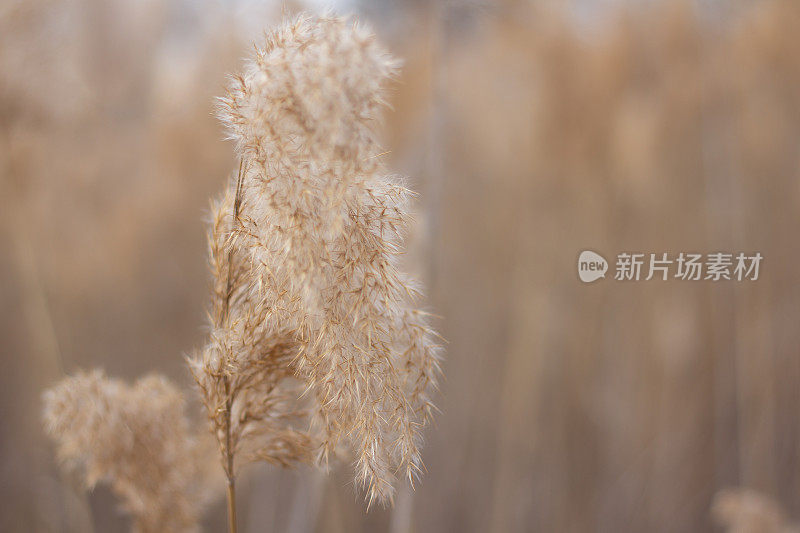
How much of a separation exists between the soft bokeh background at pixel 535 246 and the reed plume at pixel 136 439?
3.32 feet

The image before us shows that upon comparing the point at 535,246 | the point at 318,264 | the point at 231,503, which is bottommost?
the point at 231,503

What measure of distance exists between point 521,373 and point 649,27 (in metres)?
1.13

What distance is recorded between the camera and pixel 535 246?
83.4 inches

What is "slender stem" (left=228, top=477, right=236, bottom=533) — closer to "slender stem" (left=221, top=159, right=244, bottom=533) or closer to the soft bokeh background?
"slender stem" (left=221, top=159, right=244, bottom=533)

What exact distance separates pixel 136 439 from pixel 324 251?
0.41 metres

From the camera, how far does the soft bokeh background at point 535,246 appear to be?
1883mm

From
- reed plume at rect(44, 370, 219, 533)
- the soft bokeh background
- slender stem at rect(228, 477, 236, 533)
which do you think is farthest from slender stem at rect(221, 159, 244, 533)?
the soft bokeh background

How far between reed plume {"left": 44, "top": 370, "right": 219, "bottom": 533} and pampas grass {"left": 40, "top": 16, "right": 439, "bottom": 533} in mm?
156

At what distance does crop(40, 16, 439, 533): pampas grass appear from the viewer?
460mm

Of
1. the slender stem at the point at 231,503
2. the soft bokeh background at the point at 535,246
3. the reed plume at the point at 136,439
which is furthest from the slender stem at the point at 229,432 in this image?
the soft bokeh background at the point at 535,246

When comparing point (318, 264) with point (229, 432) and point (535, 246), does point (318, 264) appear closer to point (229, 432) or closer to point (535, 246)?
point (229, 432)

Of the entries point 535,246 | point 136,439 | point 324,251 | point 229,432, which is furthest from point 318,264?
point 535,246

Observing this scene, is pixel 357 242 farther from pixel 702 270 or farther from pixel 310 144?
pixel 702 270

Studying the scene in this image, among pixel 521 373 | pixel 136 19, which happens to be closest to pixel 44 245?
pixel 136 19
